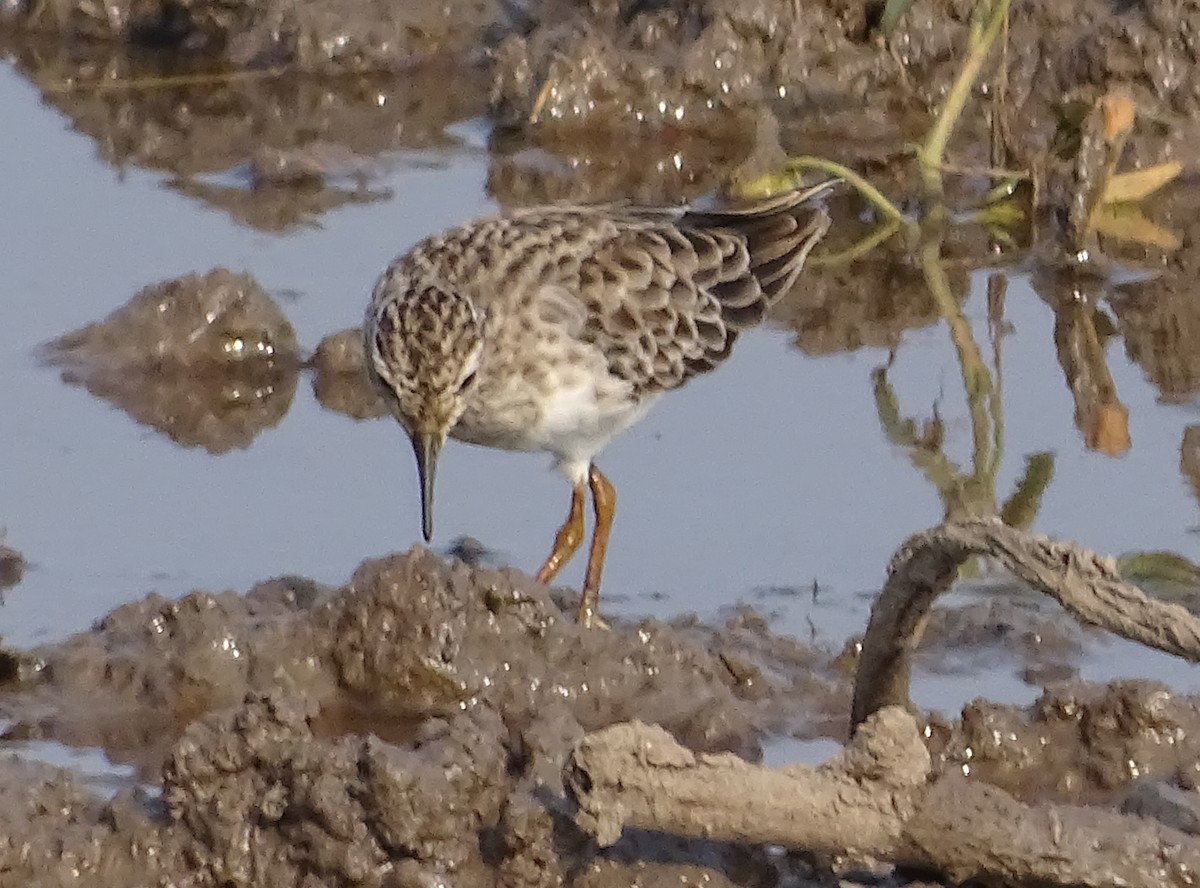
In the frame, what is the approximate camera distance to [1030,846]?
15.0 ft

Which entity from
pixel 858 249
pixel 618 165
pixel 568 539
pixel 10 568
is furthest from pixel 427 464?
pixel 618 165

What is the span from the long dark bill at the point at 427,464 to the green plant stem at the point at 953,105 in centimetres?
401

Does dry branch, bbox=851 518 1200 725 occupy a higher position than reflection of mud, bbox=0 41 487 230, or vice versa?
dry branch, bbox=851 518 1200 725

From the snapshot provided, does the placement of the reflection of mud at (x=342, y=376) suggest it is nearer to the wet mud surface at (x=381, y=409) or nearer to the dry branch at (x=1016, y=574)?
the wet mud surface at (x=381, y=409)

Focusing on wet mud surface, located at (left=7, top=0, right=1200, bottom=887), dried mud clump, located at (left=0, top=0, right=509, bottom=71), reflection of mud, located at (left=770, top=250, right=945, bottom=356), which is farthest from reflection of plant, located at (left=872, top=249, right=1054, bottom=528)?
dried mud clump, located at (left=0, top=0, right=509, bottom=71)

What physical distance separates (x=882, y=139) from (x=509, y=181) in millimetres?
1824

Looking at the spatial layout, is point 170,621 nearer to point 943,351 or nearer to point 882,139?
point 943,351

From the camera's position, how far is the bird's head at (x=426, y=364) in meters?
6.36

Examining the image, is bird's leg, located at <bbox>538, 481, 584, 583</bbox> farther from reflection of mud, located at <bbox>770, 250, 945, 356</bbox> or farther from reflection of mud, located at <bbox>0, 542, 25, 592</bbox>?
reflection of mud, located at <bbox>770, 250, 945, 356</bbox>

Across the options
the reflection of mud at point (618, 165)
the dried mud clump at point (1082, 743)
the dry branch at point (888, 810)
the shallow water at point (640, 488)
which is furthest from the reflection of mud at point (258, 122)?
the dry branch at point (888, 810)

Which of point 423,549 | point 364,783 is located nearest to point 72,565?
point 423,549

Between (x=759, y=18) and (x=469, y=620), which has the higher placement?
(x=759, y=18)

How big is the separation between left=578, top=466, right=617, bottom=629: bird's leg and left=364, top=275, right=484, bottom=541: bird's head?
0.51m

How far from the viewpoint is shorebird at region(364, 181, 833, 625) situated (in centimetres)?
642
